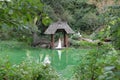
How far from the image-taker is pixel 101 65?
2.07m

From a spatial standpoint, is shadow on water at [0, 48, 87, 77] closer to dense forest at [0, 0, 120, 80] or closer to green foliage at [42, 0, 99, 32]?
dense forest at [0, 0, 120, 80]

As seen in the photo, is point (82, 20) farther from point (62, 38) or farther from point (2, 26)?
point (2, 26)

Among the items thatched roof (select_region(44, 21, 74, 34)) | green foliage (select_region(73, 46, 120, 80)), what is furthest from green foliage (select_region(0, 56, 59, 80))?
thatched roof (select_region(44, 21, 74, 34))

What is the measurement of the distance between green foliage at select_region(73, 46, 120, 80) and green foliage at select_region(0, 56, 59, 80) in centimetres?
59

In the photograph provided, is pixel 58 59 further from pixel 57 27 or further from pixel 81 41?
pixel 81 41

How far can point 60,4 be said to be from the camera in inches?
701

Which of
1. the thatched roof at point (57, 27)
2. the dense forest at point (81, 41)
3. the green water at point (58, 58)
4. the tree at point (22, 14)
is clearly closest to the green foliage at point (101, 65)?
the dense forest at point (81, 41)

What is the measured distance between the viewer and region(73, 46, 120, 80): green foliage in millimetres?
942

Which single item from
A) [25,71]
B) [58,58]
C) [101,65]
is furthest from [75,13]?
[101,65]

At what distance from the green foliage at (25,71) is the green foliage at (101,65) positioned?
0.59m

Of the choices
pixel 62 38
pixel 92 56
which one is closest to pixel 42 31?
pixel 62 38

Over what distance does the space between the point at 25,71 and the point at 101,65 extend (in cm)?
216

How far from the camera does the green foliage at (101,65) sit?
3.09ft

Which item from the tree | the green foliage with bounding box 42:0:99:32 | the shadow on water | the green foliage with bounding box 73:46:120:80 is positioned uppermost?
the green foliage with bounding box 42:0:99:32
